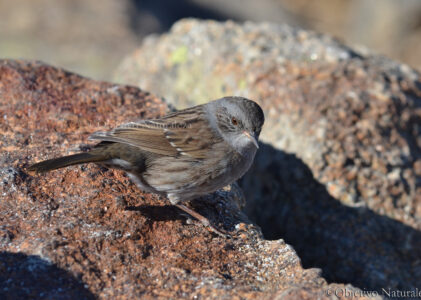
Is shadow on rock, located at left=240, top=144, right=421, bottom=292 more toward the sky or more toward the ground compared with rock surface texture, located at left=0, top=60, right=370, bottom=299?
more toward the sky

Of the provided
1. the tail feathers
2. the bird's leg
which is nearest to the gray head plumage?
the bird's leg

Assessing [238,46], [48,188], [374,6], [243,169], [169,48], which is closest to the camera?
[48,188]

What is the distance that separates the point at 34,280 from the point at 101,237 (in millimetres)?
647

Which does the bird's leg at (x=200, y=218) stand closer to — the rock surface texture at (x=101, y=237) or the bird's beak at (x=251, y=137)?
the rock surface texture at (x=101, y=237)

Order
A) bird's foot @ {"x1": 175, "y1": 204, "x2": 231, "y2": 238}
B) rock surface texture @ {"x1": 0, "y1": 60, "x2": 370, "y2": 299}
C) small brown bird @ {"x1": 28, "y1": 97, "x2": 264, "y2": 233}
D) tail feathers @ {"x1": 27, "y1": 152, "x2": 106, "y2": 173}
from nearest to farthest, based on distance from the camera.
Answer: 1. rock surface texture @ {"x1": 0, "y1": 60, "x2": 370, "y2": 299}
2. tail feathers @ {"x1": 27, "y1": 152, "x2": 106, "y2": 173}
3. bird's foot @ {"x1": 175, "y1": 204, "x2": 231, "y2": 238}
4. small brown bird @ {"x1": 28, "y1": 97, "x2": 264, "y2": 233}

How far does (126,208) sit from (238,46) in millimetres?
4174

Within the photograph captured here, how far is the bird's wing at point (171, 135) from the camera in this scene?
4.86 meters

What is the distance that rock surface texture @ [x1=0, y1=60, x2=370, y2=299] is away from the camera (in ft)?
12.1

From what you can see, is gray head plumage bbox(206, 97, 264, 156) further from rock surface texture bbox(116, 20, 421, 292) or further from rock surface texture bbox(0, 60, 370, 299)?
rock surface texture bbox(116, 20, 421, 292)

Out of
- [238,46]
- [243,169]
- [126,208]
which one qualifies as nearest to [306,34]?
[238,46]

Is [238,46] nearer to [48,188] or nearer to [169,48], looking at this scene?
[169,48]

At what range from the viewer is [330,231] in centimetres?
615

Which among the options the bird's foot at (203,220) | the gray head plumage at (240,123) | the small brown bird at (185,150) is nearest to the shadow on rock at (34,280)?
the small brown bird at (185,150)

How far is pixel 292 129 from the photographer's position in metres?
6.83
